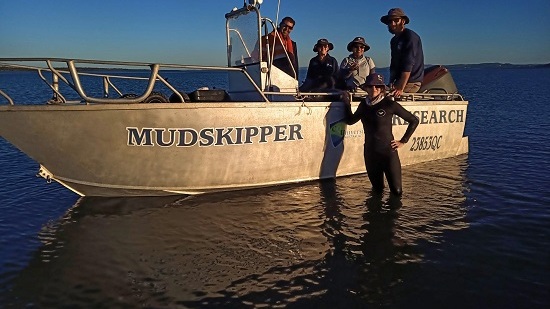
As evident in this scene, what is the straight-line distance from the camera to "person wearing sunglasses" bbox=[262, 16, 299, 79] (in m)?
7.74

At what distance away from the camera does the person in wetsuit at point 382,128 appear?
21.7 ft

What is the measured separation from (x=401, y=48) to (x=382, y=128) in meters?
2.11

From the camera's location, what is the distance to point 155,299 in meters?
3.97

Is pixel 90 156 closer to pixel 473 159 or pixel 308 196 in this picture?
pixel 308 196

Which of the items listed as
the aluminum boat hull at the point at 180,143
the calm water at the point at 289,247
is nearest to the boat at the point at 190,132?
the aluminum boat hull at the point at 180,143

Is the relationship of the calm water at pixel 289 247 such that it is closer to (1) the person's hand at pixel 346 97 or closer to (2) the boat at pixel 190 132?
(2) the boat at pixel 190 132

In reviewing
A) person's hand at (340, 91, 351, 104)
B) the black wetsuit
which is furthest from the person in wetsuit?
person's hand at (340, 91, 351, 104)

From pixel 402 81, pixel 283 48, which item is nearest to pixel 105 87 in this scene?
pixel 283 48

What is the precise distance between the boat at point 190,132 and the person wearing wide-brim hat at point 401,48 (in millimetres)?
725

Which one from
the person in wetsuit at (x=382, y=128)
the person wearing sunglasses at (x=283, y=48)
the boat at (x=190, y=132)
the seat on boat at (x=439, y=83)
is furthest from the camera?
the seat on boat at (x=439, y=83)

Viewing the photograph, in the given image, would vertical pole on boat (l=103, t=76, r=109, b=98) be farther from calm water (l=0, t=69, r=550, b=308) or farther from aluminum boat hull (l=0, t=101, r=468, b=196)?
calm water (l=0, t=69, r=550, b=308)

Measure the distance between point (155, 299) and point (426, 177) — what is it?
6354 millimetres

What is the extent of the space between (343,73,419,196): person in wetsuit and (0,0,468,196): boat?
2.96 ft

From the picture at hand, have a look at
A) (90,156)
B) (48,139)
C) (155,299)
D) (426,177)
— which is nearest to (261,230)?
(155,299)
